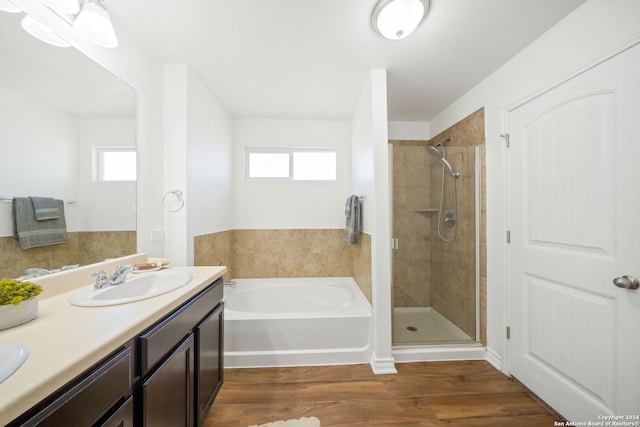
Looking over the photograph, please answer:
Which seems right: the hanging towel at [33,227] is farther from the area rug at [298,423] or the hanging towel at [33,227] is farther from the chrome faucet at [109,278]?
the area rug at [298,423]

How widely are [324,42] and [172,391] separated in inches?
83.7

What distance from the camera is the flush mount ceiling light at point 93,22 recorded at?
43.3 inches

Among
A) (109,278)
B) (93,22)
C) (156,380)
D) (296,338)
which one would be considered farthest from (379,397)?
(93,22)

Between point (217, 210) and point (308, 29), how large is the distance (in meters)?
1.78

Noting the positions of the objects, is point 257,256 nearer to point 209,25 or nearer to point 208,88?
point 208,88

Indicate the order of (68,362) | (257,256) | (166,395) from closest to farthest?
(68,362), (166,395), (257,256)

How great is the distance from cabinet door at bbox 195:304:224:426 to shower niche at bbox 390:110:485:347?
1440 millimetres

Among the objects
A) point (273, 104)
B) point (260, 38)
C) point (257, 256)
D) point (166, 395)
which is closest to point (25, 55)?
point (260, 38)

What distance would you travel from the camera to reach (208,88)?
7.34 ft

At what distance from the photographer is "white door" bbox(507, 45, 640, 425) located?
1.14 metres

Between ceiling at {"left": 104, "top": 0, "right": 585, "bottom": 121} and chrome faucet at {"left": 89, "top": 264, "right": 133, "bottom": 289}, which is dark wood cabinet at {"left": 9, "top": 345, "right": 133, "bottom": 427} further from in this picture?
ceiling at {"left": 104, "top": 0, "right": 585, "bottom": 121}

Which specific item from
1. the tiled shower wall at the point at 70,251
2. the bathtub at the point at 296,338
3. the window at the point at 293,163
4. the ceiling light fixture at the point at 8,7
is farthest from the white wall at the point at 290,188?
the ceiling light fixture at the point at 8,7

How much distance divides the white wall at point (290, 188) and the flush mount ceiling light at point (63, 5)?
6.23ft

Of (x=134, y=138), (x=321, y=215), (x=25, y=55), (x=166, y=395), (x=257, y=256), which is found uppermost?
(x=25, y=55)
